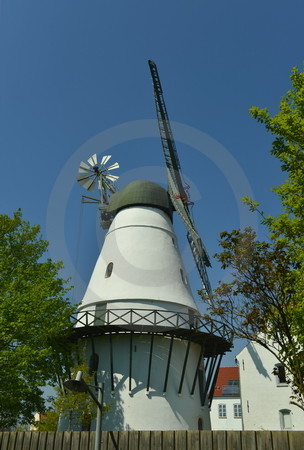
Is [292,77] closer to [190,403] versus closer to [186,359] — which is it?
[186,359]

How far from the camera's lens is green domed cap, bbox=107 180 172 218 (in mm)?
26000

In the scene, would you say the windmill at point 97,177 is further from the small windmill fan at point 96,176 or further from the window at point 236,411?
the window at point 236,411

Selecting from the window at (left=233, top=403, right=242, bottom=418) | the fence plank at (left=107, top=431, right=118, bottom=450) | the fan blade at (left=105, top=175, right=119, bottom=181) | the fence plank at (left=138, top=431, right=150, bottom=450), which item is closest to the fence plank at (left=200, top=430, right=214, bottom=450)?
the fence plank at (left=138, top=431, right=150, bottom=450)

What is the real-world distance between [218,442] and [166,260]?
14.2 metres

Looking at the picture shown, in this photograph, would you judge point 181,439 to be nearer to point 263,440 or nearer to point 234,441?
→ point 234,441

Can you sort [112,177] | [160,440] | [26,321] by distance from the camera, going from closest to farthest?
[160,440] < [26,321] < [112,177]

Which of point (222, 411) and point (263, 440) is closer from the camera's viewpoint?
point (263, 440)

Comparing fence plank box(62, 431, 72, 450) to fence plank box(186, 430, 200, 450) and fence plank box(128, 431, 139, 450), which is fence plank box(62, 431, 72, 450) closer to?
fence plank box(128, 431, 139, 450)

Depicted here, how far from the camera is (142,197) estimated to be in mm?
26094

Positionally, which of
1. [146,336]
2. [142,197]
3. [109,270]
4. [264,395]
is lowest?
[264,395]

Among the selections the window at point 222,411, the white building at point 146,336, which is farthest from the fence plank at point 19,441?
the window at point 222,411

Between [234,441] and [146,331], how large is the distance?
10480 millimetres

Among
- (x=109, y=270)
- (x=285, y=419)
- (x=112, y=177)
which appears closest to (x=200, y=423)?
(x=285, y=419)

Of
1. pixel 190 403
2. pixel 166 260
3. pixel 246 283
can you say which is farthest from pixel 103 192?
pixel 246 283
